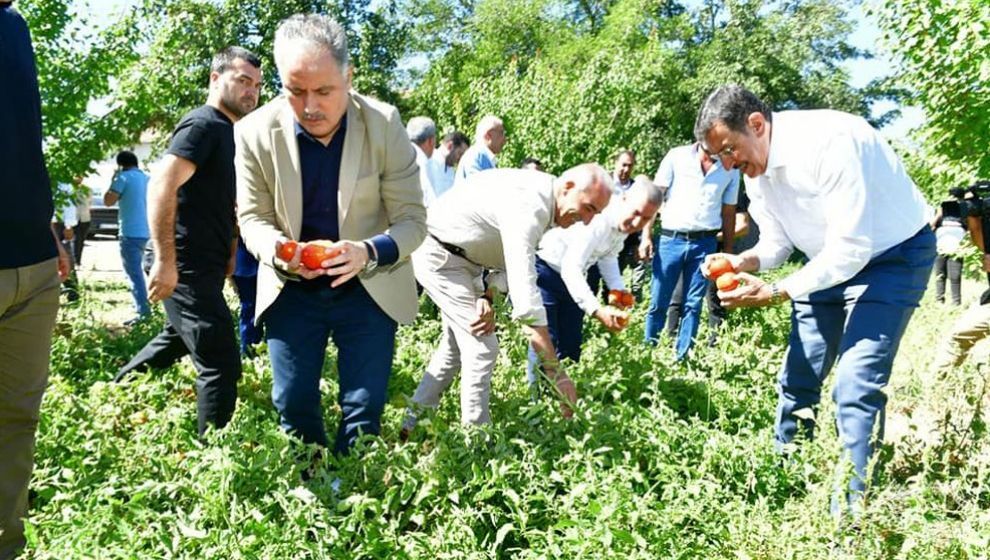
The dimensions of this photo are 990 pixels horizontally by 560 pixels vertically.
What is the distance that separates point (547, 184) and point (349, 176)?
115 cm

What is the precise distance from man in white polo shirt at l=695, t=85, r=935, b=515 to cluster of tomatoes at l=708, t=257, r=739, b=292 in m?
0.04

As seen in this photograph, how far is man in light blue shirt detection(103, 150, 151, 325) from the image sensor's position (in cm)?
807

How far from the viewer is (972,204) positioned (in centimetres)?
420

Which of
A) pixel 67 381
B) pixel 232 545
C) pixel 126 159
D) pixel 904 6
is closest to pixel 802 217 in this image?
pixel 232 545

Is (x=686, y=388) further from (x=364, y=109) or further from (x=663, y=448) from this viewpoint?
(x=364, y=109)

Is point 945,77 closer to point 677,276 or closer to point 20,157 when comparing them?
point 677,276

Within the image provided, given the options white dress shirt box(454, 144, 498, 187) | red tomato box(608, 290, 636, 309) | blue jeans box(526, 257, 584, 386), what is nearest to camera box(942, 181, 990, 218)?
red tomato box(608, 290, 636, 309)

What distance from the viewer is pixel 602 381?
14.2 feet

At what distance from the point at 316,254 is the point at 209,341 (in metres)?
1.14

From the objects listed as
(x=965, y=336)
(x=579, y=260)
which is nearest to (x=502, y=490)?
(x=579, y=260)

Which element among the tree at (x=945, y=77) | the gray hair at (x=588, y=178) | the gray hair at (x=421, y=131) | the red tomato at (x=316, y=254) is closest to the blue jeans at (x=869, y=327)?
the gray hair at (x=588, y=178)

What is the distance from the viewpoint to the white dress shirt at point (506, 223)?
149 inches

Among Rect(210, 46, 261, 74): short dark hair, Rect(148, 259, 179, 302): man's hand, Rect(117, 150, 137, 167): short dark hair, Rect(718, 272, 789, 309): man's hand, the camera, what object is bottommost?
Rect(117, 150, 137, 167): short dark hair

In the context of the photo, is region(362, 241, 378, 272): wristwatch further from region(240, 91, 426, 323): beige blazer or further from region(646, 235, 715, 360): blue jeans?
region(646, 235, 715, 360): blue jeans
